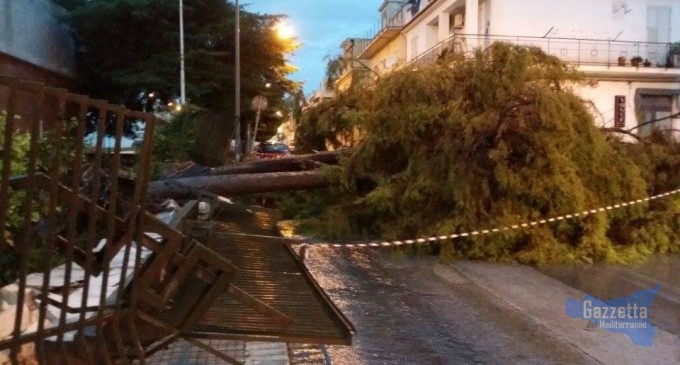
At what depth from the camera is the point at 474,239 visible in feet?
35.0

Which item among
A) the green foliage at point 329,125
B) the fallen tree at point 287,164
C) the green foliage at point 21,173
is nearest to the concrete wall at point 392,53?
the green foliage at point 329,125

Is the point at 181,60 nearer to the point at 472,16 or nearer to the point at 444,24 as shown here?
the point at 444,24

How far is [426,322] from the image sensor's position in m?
7.36

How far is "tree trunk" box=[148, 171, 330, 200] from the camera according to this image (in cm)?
1220

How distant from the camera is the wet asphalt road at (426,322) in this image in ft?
20.4

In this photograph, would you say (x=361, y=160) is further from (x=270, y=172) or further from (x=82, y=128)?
(x=82, y=128)

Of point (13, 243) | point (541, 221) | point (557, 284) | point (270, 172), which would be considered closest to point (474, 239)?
point (541, 221)

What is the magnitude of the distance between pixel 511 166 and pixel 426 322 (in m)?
4.09

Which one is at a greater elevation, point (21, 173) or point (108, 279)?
point (21, 173)

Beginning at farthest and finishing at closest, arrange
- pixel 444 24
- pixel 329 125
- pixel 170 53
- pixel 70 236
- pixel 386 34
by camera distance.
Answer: pixel 386 34
pixel 170 53
pixel 444 24
pixel 329 125
pixel 70 236

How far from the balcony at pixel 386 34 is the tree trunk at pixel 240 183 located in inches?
955

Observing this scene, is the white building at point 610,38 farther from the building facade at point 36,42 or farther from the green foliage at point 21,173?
the green foliage at point 21,173

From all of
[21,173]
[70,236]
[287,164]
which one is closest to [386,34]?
[287,164]

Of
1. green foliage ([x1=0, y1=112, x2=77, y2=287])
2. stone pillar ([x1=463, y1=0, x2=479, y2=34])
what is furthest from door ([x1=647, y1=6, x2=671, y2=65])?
green foliage ([x1=0, y1=112, x2=77, y2=287])
